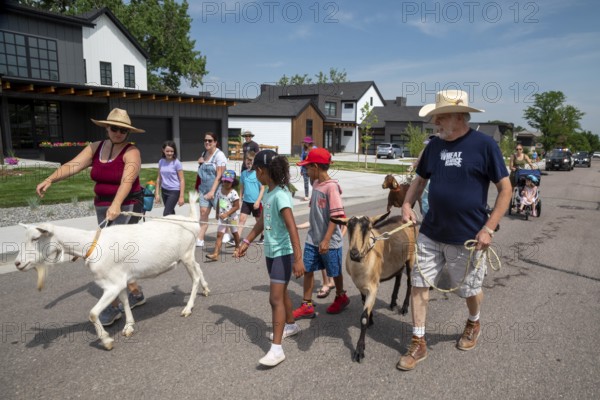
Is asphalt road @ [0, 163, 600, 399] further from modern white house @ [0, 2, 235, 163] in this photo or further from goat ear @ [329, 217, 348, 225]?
modern white house @ [0, 2, 235, 163]

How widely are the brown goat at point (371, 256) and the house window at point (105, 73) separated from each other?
1253 inches

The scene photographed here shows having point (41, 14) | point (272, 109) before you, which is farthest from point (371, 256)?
point (272, 109)

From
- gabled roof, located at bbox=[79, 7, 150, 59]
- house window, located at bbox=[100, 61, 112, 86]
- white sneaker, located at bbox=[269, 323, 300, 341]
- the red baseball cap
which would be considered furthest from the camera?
house window, located at bbox=[100, 61, 112, 86]

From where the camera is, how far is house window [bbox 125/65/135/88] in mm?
32469

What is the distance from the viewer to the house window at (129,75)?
32469 millimetres

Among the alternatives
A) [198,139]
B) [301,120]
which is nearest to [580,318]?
[198,139]

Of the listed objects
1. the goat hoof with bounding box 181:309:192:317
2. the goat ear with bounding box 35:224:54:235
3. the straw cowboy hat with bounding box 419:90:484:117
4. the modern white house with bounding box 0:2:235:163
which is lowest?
the goat hoof with bounding box 181:309:192:317

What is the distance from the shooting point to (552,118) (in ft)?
227

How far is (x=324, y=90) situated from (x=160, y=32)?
71.7 feet

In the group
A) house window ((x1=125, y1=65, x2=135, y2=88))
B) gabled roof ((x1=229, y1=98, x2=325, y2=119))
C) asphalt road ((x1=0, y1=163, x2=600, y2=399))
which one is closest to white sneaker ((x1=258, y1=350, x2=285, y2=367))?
asphalt road ((x1=0, y1=163, x2=600, y2=399))

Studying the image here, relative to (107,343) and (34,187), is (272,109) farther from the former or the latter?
(107,343)

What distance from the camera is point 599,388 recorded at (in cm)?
343

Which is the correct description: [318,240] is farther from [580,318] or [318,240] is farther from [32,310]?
[32,310]

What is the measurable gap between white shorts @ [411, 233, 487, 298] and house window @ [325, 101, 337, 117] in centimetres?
5271
